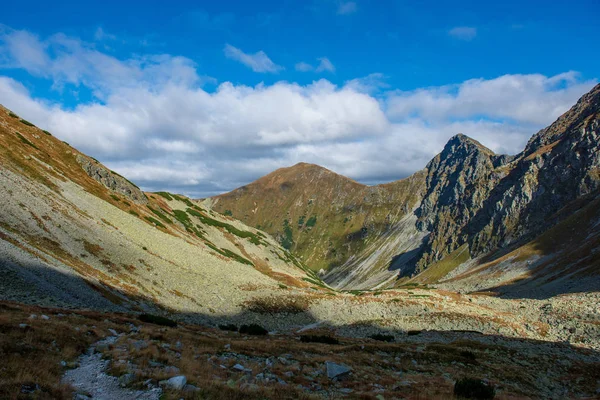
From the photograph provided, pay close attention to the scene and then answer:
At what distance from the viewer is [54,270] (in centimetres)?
3616

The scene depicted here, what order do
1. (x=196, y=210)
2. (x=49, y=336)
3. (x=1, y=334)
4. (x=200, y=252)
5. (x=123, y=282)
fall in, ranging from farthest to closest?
(x=196, y=210) < (x=200, y=252) < (x=123, y=282) < (x=49, y=336) < (x=1, y=334)

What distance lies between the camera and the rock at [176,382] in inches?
479

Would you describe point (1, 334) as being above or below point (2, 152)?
below

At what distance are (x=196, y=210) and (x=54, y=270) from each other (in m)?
122

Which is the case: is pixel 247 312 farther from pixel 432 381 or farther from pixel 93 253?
pixel 432 381

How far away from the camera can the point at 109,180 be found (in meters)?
107

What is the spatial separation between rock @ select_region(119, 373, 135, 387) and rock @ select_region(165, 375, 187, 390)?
1.39m

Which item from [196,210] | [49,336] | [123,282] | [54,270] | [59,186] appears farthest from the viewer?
[196,210]

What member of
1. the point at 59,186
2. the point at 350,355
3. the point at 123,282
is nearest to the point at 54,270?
the point at 123,282

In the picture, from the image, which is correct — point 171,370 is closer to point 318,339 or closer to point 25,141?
point 318,339

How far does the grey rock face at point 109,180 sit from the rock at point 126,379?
10260 centimetres

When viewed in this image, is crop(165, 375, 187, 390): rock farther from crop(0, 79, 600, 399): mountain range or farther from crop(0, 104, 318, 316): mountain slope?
crop(0, 104, 318, 316): mountain slope

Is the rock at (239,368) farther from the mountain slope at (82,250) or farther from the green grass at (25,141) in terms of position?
the green grass at (25,141)

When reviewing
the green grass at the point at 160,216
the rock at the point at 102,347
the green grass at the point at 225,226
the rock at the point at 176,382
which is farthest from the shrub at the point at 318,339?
the green grass at the point at 225,226
